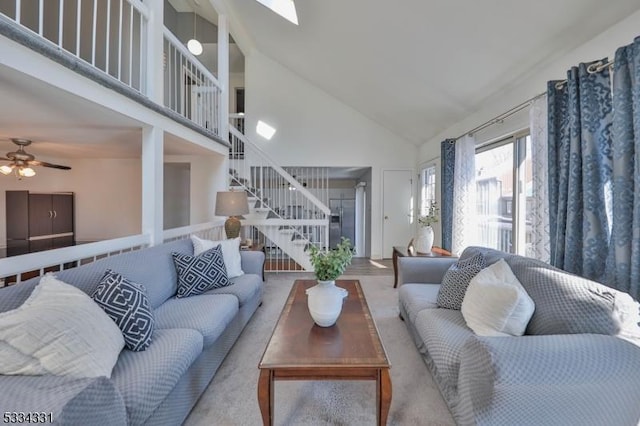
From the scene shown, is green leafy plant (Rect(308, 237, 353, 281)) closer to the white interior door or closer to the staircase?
the staircase

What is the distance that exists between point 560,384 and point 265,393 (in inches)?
49.9

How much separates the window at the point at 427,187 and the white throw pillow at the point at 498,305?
3.67 m

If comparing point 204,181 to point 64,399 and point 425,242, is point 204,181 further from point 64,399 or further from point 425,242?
point 64,399

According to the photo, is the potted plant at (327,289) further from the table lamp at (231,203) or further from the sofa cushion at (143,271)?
the table lamp at (231,203)

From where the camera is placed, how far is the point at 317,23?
13.1ft

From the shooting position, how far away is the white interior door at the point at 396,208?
6.40m

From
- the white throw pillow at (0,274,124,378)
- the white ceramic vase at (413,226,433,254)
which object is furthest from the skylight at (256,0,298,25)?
the white throw pillow at (0,274,124,378)

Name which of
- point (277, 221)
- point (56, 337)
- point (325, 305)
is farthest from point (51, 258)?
point (277, 221)

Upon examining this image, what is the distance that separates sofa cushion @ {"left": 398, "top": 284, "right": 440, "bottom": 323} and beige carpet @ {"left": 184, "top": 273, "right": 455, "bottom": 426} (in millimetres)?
343

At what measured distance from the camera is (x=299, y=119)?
620cm

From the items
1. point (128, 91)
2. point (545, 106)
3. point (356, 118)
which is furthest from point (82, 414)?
point (356, 118)

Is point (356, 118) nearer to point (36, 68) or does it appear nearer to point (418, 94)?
point (418, 94)

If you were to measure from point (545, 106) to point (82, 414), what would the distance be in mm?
3365

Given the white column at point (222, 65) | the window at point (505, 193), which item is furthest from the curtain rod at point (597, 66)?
the white column at point (222, 65)
